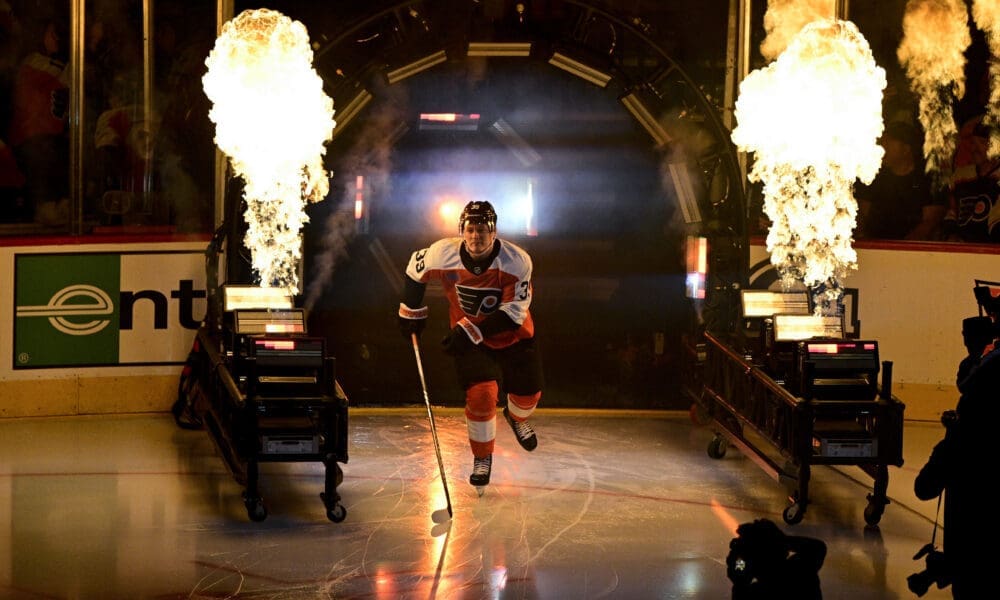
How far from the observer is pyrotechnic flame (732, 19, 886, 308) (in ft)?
33.6

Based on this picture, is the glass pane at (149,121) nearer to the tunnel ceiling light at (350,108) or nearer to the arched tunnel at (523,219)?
the arched tunnel at (523,219)

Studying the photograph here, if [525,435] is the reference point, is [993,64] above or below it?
above

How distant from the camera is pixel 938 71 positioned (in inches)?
489

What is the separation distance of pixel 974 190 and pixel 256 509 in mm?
7244

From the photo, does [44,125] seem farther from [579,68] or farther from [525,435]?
[525,435]

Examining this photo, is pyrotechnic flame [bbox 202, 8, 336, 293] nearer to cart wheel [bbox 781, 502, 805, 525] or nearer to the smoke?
the smoke

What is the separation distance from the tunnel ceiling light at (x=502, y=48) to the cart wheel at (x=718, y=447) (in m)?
3.20

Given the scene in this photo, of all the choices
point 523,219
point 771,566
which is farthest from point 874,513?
point 523,219

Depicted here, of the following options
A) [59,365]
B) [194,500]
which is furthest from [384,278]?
[194,500]

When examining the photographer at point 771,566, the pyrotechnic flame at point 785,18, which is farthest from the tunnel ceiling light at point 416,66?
the photographer at point 771,566

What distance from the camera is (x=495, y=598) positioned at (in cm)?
682

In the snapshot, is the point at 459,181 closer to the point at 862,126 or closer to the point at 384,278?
the point at 384,278

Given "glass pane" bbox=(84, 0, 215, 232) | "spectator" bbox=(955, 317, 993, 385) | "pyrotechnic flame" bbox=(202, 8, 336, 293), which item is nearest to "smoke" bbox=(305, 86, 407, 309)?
"glass pane" bbox=(84, 0, 215, 232)

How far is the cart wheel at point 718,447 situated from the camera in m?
10.4
